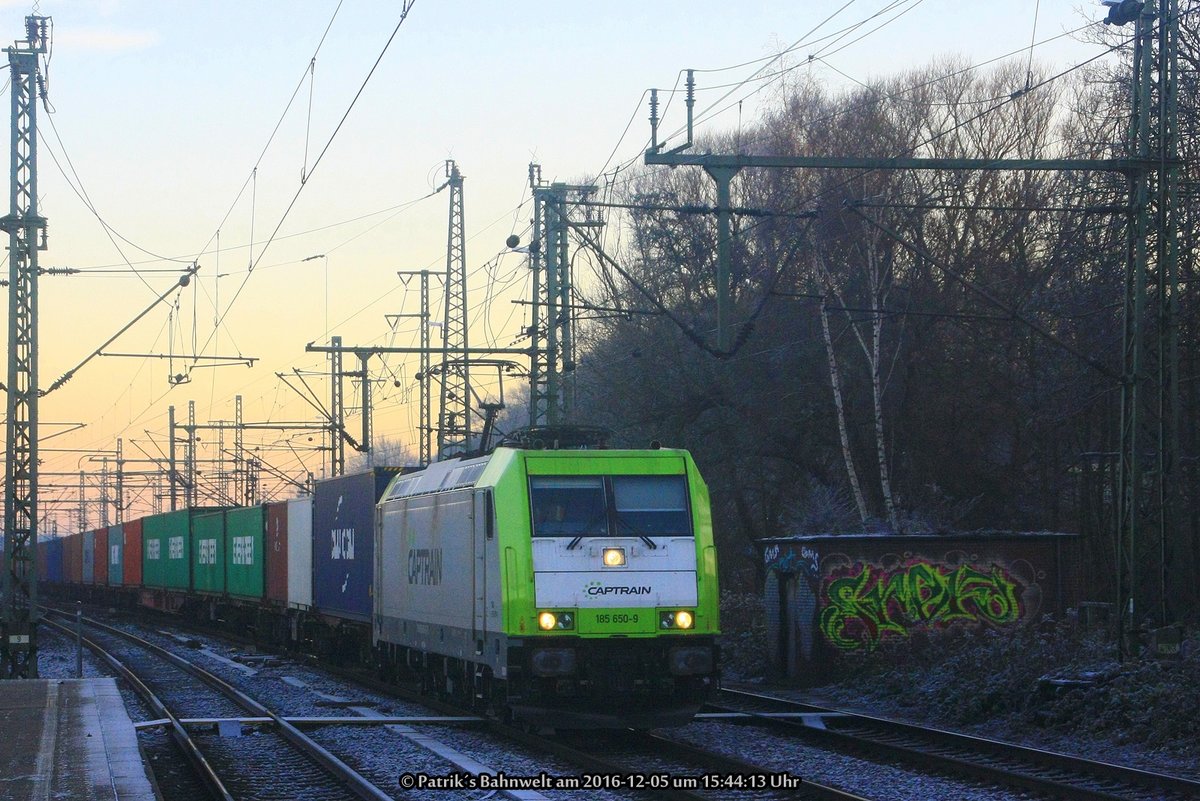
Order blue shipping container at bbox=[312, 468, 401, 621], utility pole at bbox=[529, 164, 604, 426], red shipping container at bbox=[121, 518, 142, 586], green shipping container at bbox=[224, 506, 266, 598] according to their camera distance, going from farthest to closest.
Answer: red shipping container at bbox=[121, 518, 142, 586] < green shipping container at bbox=[224, 506, 266, 598] < utility pole at bbox=[529, 164, 604, 426] < blue shipping container at bbox=[312, 468, 401, 621]

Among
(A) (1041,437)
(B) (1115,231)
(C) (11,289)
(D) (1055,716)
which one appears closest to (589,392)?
(A) (1041,437)

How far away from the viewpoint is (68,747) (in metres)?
11.8

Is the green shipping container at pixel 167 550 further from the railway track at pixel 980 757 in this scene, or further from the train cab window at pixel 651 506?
the train cab window at pixel 651 506

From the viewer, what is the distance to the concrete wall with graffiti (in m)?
20.2

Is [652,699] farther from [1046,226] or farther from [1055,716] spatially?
[1046,226]

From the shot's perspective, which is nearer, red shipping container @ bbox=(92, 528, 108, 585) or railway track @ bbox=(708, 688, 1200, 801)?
railway track @ bbox=(708, 688, 1200, 801)

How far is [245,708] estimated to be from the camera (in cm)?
1848

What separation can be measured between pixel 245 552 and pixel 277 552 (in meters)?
4.26

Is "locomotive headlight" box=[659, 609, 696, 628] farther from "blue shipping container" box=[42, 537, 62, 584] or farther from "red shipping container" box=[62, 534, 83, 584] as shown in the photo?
"blue shipping container" box=[42, 537, 62, 584]

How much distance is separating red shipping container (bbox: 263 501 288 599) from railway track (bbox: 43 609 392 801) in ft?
19.9

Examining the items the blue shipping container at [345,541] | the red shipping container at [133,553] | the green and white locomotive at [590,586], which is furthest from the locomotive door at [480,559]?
the red shipping container at [133,553]

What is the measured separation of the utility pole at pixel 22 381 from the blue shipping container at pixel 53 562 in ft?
185

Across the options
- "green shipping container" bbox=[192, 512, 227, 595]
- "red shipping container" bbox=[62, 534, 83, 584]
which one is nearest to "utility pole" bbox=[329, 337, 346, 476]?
"green shipping container" bbox=[192, 512, 227, 595]

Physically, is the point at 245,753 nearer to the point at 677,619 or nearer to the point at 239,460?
the point at 677,619
